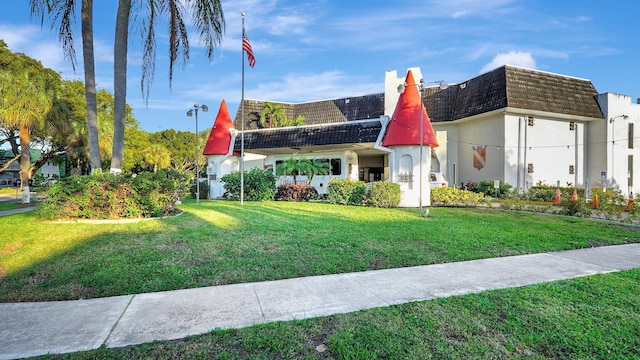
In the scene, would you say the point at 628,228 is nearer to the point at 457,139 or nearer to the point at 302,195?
the point at 302,195

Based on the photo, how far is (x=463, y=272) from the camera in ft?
17.1

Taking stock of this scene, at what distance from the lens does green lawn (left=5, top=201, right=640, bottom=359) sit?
9.43ft

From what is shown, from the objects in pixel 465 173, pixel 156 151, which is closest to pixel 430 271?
pixel 465 173

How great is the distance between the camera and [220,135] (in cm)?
2273

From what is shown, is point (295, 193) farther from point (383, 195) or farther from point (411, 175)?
point (411, 175)

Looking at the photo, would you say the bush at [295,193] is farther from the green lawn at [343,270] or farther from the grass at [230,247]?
the green lawn at [343,270]

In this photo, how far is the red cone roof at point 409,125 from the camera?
15.6 m

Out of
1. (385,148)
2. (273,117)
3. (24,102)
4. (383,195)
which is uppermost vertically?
(273,117)

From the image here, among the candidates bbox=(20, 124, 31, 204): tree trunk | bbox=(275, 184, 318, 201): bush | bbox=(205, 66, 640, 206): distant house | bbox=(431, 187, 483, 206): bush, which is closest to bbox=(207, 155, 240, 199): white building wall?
bbox=(205, 66, 640, 206): distant house

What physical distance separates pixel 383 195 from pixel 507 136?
Result: 43.8ft

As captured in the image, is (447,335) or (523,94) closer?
(447,335)

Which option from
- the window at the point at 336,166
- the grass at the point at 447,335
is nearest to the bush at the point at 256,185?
the window at the point at 336,166

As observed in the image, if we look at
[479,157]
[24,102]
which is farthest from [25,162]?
[479,157]

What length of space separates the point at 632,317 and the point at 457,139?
25043 mm
